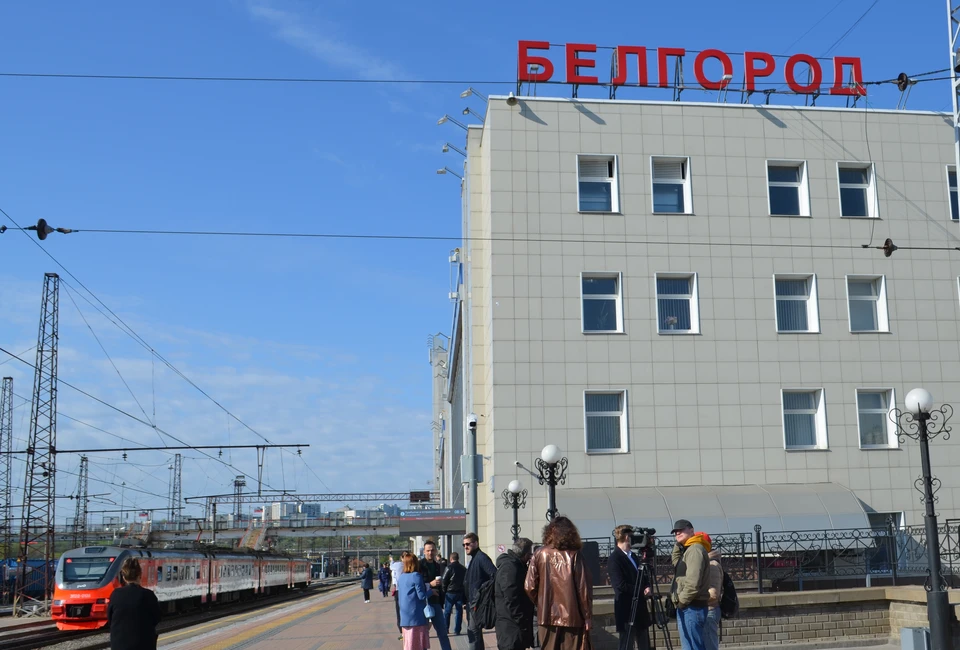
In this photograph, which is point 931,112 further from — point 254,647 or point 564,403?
point 254,647

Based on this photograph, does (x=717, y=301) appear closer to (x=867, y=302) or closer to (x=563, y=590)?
(x=867, y=302)

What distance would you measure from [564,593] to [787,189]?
958 inches

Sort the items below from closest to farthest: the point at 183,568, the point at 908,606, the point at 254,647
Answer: the point at 908,606
the point at 254,647
the point at 183,568

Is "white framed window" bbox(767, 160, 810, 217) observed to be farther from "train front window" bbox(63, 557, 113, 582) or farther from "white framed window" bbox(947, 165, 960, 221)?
"train front window" bbox(63, 557, 113, 582)

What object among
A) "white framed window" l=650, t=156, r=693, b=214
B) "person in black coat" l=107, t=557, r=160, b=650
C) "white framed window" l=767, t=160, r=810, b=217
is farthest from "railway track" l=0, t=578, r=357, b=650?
"white framed window" l=767, t=160, r=810, b=217

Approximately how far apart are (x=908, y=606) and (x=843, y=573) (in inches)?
139

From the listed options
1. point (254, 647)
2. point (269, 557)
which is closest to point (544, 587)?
point (254, 647)

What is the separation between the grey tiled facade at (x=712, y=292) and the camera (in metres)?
28.7

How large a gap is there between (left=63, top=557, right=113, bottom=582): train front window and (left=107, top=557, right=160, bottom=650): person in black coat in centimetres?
2291

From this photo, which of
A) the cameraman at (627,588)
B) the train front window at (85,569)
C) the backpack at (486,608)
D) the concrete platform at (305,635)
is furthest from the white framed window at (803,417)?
the train front window at (85,569)

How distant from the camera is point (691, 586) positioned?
34.9ft

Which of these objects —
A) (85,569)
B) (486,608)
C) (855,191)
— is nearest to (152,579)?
(85,569)

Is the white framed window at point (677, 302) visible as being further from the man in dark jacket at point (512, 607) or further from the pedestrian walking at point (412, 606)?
the man in dark jacket at point (512, 607)

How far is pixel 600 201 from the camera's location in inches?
1190
